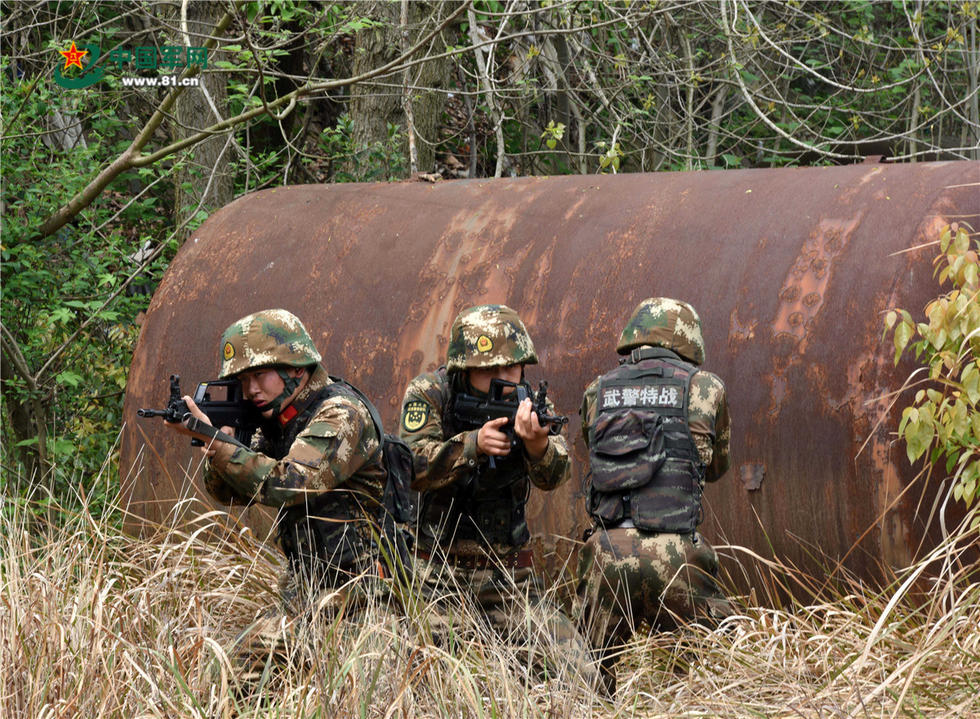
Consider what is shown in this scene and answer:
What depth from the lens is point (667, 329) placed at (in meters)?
4.21

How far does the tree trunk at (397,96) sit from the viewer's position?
8.62 metres

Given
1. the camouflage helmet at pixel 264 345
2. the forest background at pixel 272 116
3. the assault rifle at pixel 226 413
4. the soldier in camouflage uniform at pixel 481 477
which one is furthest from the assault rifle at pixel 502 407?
the forest background at pixel 272 116

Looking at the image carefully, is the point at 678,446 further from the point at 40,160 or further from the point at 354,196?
the point at 40,160

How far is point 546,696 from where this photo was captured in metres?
3.47

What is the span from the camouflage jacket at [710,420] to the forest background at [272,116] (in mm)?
2133

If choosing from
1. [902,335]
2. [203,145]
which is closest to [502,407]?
[902,335]

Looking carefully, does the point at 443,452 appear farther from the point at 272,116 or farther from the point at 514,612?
the point at 272,116

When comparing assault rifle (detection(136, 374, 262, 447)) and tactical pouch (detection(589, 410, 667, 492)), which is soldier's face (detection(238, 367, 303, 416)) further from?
tactical pouch (detection(589, 410, 667, 492))

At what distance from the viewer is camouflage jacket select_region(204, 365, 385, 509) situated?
3.68m

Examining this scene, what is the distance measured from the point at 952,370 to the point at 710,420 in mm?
750

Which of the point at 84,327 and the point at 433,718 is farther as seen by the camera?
the point at 84,327

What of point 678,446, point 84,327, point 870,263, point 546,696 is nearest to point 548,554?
point 678,446

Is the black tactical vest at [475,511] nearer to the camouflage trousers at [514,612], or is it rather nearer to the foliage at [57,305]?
the camouflage trousers at [514,612]

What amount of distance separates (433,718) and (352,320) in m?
2.36
